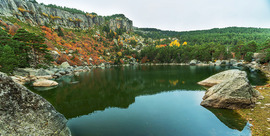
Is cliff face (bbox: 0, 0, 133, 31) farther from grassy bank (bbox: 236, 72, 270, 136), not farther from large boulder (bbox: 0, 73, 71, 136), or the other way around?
grassy bank (bbox: 236, 72, 270, 136)

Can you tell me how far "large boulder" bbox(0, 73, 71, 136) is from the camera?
505 centimetres

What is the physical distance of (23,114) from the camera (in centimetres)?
565

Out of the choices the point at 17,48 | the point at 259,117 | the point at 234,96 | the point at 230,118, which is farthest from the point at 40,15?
the point at 259,117

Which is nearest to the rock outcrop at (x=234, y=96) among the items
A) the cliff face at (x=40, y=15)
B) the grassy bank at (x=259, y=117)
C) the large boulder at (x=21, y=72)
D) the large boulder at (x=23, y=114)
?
the grassy bank at (x=259, y=117)

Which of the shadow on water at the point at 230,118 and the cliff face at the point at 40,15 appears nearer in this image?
the shadow on water at the point at 230,118

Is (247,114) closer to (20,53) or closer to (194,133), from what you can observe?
(194,133)

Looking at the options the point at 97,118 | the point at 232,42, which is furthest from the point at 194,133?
the point at 232,42

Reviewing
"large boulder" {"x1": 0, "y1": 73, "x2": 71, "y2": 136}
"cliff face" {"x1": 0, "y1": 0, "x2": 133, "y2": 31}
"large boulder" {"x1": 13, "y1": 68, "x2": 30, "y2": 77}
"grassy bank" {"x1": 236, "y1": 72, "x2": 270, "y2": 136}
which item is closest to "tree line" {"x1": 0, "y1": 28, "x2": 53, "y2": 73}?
"large boulder" {"x1": 13, "y1": 68, "x2": 30, "y2": 77}

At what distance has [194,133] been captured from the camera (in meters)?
9.15

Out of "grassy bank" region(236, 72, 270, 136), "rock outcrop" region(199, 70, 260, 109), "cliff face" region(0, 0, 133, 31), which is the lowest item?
"grassy bank" region(236, 72, 270, 136)

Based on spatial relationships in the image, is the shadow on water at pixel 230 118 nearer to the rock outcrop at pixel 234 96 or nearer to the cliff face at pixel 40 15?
the rock outcrop at pixel 234 96

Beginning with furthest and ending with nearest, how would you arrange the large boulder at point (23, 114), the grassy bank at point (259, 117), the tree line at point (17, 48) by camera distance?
the tree line at point (17, 48)
the grassy bank at point (259, 117)
the large boulder at point (23, 114)

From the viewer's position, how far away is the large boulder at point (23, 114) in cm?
505

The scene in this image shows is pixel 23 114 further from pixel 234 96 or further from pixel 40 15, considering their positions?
pixel 40 15
